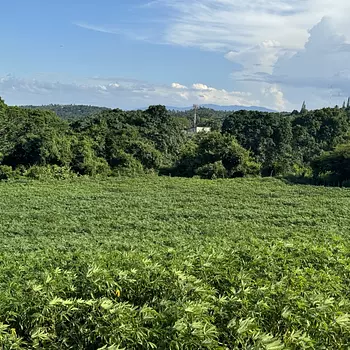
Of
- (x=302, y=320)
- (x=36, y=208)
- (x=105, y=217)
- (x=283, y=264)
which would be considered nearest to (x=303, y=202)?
(x=105, y=217)

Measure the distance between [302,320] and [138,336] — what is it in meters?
1.08

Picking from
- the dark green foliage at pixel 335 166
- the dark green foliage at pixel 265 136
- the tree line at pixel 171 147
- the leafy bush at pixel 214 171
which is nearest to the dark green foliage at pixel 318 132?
the tree line at pixel 171 147

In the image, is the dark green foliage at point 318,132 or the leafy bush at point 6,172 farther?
the dark green foliage at point 318,132

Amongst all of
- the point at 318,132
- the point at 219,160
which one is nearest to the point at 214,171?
the point at 219,160

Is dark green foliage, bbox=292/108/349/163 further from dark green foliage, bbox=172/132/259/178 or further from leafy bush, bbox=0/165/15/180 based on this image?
leafy bush, bbox=0/165/15/180

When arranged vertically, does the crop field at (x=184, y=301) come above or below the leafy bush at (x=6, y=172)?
above

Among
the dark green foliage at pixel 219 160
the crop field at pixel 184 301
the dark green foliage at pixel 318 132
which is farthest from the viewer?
the dark green foliage at pixel 318 132

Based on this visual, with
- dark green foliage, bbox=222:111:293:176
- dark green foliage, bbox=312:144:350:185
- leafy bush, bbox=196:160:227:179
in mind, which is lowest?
leafy bush, bbox=196:160:227:179

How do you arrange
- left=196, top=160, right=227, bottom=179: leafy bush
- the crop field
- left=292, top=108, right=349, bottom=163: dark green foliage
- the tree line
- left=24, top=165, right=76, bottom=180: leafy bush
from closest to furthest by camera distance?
the crop field < left=24, top=165, right=76, bottom=180: leafy bush < the tree line < left=196, top=160, right=227, bottom=179: leafy bush < left=292, top=108, right=349, bottom=163: dark green foliage

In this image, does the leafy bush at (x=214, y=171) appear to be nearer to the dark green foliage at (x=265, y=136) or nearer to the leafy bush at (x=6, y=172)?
the dark green foliage at (x=265, y=136)

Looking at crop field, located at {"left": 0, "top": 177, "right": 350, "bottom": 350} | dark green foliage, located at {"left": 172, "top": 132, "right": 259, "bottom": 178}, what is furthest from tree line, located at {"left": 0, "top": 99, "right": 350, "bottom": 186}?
crop field, located at {"left": 0, "top": 177, "right": 350, "bottom": 350}

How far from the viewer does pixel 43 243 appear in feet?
37.0

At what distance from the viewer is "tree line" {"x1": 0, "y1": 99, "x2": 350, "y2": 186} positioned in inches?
998

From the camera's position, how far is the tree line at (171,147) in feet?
83.1
